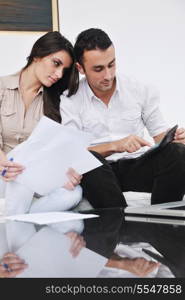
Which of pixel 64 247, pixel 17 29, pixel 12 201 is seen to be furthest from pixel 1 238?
pixel 17 29

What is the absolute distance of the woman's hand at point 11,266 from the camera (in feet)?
2.07

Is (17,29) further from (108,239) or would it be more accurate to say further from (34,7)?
(108,239)

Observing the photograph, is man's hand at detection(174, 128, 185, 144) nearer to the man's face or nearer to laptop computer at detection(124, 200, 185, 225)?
the man's face

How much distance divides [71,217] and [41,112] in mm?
1013

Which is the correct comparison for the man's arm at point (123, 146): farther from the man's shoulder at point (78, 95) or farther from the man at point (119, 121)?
the man's shoulder at point (78, 95)

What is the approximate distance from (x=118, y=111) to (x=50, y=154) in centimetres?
86

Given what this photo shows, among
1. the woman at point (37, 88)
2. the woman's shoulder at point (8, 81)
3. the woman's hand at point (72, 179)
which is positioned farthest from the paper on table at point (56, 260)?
the woman's shoulder at point (8, 81)

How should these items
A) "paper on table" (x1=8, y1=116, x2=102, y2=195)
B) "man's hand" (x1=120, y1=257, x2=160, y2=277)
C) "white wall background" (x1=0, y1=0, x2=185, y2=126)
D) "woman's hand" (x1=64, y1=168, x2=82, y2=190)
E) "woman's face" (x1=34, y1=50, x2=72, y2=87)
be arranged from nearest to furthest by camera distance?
"man's hand" (x1=120, y1=257, x2=160, y2=277), "paper on table" (x1=8, y1=116, x2=102, y2=195), "woman's hand" (x1=64, y1=168, x2=82, y2=190), "woman's face" (x1=34, y1=50, x2=72, y2=87), "white wall background" (x1=0, y1=0, x2=185, y2=126)

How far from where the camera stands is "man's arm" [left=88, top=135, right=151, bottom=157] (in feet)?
6.18

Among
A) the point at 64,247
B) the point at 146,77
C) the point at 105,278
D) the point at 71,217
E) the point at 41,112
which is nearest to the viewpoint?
the point at 105,278

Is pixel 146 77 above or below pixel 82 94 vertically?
below

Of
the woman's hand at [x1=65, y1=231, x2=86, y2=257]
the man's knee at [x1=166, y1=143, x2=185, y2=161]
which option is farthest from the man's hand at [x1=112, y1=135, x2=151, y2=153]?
the woman's hand at [x1=65, y1=231, x2=86, y2=257]

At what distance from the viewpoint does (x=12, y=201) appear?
1718 mm

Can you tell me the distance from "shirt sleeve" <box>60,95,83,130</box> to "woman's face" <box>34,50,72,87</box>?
4.6 inches
